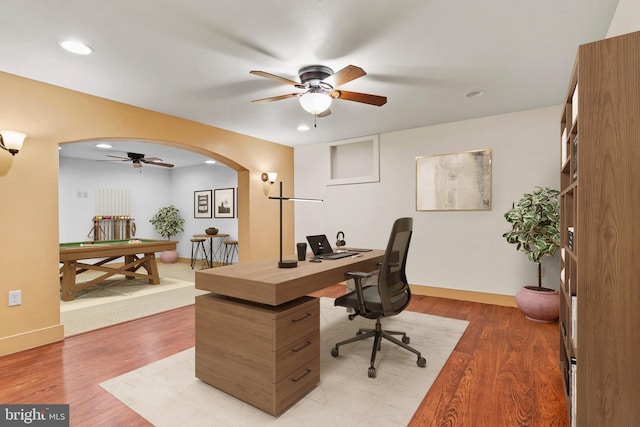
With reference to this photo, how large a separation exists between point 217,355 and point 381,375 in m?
1.16

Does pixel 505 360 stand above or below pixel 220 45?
below

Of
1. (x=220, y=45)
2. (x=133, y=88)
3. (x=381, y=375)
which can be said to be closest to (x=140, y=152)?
(x=133, y=88)

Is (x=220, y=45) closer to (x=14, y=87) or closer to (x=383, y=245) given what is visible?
(x=14, y=87)

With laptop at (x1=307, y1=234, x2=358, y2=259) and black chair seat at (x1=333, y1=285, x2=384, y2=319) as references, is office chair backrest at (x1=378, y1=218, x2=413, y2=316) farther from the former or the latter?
laptop at (x1=307, y1=234, x2=358, y2=259)

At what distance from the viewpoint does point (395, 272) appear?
2412mm

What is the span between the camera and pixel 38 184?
9.35 feet

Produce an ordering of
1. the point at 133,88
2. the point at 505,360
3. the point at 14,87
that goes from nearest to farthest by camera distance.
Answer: the point at 505,360
the point at 14,87
the point at 133,88

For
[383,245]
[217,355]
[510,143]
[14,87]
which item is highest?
[14,87]

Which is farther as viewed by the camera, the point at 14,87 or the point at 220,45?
the point at 14,87

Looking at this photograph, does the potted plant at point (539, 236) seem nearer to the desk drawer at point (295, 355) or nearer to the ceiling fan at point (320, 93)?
the ceiling fan at point (320, 93)

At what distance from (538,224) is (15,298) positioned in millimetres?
5020

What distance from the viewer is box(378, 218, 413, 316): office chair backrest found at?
222 centimetres

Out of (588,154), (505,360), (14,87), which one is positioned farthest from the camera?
(14,87)

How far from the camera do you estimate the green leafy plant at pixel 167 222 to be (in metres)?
7.67
